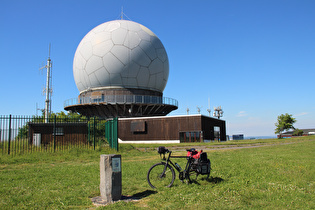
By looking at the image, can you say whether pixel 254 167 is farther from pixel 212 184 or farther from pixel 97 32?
pixel 97 32

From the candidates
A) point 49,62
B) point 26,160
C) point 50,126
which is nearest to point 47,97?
point 49,62

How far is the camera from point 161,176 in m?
6.79

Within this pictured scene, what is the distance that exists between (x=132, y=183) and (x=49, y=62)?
35988mm

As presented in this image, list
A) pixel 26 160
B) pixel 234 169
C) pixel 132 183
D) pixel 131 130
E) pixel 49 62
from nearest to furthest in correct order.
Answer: pixel 132 183 → pixel 234 169 → pixel 26 160 → pixel 131 130 → pixel 49 62

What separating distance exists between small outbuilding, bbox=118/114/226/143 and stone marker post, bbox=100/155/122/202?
27.3 meters

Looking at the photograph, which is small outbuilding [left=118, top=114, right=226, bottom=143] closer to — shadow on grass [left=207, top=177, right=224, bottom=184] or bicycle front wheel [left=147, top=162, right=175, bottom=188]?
shadow on grass [left=207, top=177, right=224, bottom=184]

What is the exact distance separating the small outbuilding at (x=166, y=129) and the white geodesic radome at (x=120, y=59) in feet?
21.2

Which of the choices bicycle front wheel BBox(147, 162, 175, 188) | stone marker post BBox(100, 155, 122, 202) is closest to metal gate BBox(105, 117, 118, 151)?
bicycle front wheel BBox(147, 162, 175, 188)

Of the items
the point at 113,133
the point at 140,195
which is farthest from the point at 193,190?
the point at 113,133

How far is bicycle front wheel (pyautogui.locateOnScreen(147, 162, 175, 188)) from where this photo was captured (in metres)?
6.50

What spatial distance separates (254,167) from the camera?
8.45 meters

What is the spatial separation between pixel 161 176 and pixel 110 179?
168 cm

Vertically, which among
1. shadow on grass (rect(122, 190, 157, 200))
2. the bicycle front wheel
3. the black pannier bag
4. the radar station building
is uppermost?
the radar station building

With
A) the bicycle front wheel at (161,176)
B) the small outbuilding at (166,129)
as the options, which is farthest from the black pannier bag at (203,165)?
the small outbuilding at (166,129)
